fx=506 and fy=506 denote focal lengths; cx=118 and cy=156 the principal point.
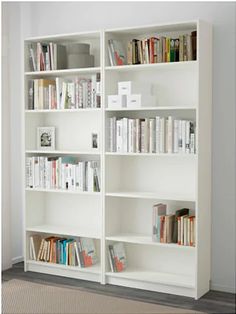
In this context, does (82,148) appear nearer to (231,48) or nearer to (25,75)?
(25,75)

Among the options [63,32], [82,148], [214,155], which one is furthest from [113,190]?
[63,32]

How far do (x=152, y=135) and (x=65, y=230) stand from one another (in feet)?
3.95

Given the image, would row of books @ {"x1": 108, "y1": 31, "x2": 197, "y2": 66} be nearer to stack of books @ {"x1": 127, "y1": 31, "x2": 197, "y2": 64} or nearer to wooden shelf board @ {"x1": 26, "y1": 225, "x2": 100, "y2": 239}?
stack of books @ {"x1": 127, "y1": 31, "x2": 197, "y2": 64}

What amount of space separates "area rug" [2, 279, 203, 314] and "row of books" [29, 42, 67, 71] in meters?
1.89

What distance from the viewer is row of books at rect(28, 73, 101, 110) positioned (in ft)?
13.9

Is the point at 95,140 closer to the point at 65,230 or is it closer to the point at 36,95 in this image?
the point at 36,95

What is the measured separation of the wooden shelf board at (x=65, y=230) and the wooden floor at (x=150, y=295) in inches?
15.2

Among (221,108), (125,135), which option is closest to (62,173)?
(125,135)

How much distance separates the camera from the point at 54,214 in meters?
4.75

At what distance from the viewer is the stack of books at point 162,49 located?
3.84m

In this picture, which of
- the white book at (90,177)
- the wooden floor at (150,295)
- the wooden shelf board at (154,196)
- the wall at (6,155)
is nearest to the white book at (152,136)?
the wooden shelf board at (154,196)

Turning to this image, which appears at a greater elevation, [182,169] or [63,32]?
→ [63,32]

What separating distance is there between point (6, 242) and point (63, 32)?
2.01 meters

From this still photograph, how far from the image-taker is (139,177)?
4289mm
